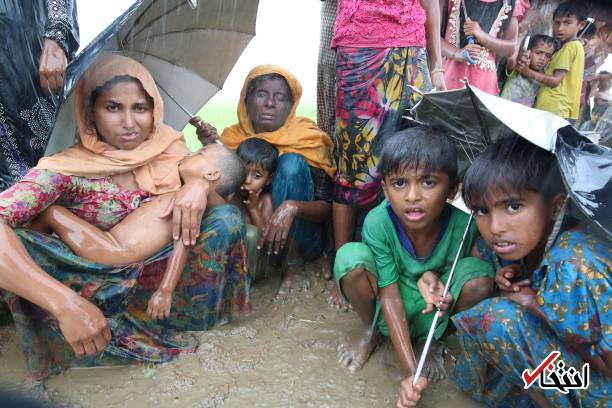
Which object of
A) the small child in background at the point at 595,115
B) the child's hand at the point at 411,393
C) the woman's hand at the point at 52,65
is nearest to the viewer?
the child's hand at the point at 411,393

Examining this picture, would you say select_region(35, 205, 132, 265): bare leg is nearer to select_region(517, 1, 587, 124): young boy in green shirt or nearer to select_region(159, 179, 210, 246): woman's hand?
select_region(159, 179, 210, 246): woman's hand

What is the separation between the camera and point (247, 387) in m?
2.34

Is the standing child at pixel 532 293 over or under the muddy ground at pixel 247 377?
over

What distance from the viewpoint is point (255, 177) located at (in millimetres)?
3271

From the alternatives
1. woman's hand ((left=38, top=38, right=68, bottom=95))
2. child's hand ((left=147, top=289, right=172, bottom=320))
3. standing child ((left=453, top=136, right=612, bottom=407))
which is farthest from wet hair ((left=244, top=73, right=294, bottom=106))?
standing child ((left=453, top=136, right=612, bottom=407))

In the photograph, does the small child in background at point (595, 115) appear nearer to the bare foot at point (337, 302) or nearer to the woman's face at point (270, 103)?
the woman's face at point (270, 103)

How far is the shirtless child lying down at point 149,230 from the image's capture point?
2391 millimetres

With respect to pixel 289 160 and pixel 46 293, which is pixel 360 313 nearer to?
pixel 289 160

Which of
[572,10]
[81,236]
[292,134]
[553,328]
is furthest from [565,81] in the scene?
[81,236]

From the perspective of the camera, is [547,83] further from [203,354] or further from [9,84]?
[9,84]

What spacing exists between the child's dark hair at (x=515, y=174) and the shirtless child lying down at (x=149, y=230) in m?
1.34

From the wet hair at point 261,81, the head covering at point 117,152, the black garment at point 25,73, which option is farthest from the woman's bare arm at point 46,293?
the wet hair at point 261,81

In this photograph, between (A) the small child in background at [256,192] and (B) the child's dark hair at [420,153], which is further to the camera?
(A) the small child in background at [256,192]

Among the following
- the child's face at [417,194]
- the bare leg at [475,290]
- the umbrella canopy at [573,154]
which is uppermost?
the umbrella canopy at [573,154]
